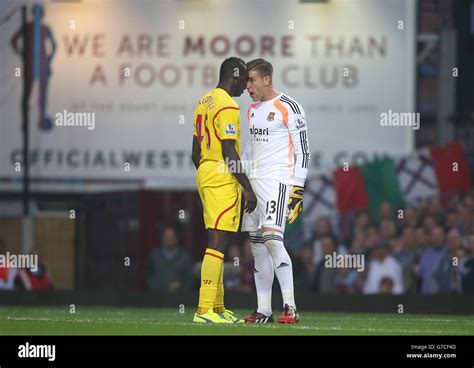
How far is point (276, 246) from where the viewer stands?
512 inches

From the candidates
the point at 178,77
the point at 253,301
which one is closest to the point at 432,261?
the point at 253,301

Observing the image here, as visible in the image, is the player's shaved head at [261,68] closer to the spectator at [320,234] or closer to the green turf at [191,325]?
the green turf at [191,325]

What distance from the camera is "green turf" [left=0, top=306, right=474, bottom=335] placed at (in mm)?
12125

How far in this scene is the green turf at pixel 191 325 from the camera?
12125mm

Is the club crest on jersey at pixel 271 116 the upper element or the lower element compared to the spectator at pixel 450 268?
upper

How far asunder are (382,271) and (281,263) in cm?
676

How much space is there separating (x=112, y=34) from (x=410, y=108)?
454 cm

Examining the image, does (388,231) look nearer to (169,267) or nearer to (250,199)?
(169,267)

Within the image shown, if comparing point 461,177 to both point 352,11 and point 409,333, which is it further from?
point 409,333

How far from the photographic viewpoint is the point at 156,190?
2220 centimetres

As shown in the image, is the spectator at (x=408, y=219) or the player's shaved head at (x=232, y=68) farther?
the spectator at (x=408, y=219)

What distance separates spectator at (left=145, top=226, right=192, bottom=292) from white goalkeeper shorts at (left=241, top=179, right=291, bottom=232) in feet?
20.9

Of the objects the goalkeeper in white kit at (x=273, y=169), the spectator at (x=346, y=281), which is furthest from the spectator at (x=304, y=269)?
the goalkeeper in white kit at (x=273, y=169)
